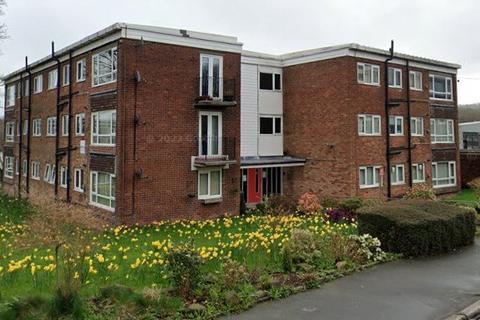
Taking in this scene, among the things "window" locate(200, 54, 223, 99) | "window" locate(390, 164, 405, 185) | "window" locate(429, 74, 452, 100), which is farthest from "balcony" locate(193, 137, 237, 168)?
"window" locate(429, 74, 452, 100)

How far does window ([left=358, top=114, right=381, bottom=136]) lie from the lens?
23.2 m

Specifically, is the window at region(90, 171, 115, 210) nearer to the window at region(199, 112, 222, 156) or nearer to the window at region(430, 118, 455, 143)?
the window at region(199, 112, 222, 156)

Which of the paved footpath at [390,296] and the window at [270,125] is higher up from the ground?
the window at [270,125]

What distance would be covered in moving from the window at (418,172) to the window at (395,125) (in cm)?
234

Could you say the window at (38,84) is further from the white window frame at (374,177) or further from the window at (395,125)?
the window at (395,125)

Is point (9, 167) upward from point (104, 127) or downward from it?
downward

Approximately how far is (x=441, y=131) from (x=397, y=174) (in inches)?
230

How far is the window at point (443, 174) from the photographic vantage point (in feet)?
92.2

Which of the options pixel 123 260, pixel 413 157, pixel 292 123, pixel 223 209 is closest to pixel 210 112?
pixel 223 209

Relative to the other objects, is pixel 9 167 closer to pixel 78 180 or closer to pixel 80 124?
pixel 78 180

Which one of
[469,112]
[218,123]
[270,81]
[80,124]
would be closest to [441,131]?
[270,81]

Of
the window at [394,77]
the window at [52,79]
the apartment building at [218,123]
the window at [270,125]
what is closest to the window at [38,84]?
the apartment building at [218,123]

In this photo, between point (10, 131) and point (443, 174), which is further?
point (10, 131)

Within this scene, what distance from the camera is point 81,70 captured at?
71.3 ft
